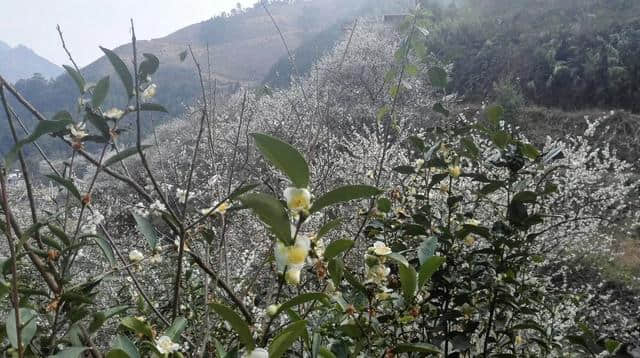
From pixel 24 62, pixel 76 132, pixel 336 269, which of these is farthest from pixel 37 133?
pixel 24 62

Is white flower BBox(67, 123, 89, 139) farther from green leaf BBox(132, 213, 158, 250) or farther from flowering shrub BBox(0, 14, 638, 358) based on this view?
green leaf BBox(132, 213, 158, 250)

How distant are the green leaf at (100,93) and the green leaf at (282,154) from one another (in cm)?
59

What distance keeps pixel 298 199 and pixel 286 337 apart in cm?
19

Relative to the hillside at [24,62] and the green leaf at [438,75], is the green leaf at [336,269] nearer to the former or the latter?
the green leaf at [438,75]

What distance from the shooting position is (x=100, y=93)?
1.01m

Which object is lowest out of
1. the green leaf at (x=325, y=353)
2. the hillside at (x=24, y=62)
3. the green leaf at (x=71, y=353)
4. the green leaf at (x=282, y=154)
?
the green leaf at (x=325, y=353)

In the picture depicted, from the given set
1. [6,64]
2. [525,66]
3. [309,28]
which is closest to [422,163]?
[525,66]

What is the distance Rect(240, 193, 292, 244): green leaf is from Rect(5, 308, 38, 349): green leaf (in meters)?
0.48

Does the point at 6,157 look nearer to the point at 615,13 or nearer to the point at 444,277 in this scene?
the point at 444,277

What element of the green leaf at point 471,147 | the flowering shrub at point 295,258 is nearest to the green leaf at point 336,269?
the flowering shrub at point 295,258

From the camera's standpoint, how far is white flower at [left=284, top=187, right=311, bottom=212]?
0.63 m

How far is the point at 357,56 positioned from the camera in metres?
12.9

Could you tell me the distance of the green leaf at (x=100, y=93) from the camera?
3.28ft

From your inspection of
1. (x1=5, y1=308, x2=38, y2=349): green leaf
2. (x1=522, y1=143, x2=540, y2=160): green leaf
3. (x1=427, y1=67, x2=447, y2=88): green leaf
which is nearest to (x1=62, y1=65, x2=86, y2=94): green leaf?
(x1=5, y1=308, x2=38, y2=349): green leaf
